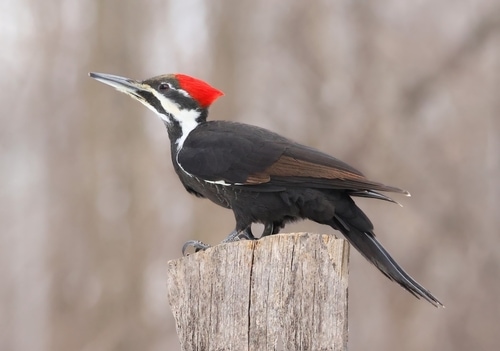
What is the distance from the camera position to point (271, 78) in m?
9.79

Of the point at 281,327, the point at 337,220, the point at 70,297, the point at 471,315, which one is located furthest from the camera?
the point at 70,297

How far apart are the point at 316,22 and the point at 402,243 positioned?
2593 mm

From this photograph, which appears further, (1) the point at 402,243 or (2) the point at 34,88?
(2) the point at 34,88

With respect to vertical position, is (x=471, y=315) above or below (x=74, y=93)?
below

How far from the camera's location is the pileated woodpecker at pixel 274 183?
4.43 m

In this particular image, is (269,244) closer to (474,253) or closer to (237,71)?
(474,253)

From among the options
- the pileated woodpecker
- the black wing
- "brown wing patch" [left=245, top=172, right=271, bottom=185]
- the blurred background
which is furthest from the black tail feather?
the blurred background

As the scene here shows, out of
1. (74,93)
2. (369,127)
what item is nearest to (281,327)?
(369,127)

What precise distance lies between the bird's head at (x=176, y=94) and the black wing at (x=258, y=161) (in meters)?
0.21

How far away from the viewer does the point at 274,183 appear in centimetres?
458

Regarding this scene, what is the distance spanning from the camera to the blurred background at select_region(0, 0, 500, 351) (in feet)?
29.8

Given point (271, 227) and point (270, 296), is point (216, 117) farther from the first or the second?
point (270, 296)

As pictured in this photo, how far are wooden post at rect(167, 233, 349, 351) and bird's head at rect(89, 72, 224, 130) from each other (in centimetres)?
160

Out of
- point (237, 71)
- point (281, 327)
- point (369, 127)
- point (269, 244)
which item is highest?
point (237, 71)
